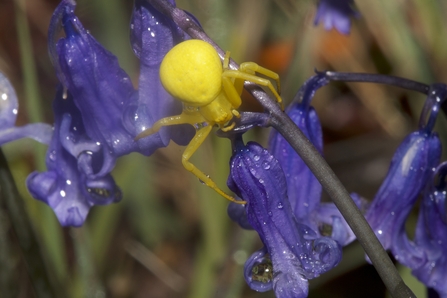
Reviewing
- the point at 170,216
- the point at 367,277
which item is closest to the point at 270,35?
the point at 170,216

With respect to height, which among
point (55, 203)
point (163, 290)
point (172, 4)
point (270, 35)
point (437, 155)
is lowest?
point (163, 290)

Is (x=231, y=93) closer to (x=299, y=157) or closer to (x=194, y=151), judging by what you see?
(x=194, y=151)

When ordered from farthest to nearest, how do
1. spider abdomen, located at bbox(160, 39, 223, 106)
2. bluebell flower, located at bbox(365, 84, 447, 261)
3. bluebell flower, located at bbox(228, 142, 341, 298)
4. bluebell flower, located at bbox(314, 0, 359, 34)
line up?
bluebell flower, located at bbox(314, 0, 359, 34), bluebell flower, located at bbox(365, 84, 447, 261), bluebell flower, located at bbox(228, 142, 341, 298), spider abdomen, located at bbox(160, 39, 223, 106)

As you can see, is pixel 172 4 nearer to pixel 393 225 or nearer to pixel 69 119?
pixel 69 119

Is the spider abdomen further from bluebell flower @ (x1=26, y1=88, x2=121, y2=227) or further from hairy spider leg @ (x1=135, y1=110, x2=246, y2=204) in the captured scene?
bluebell flower @ (x1=26, y1=88, x2=121, y2=227)

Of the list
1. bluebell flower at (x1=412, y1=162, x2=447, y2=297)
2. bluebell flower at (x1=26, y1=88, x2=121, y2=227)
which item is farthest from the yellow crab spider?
bluebell flower at (x1=412, y1=162, x2=447, y2=297)

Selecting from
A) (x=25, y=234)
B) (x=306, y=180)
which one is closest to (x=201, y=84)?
(x=306, y=180)

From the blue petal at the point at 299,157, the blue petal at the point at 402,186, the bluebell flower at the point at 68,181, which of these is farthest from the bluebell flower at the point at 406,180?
the bluebell flower at the point at 68,181
